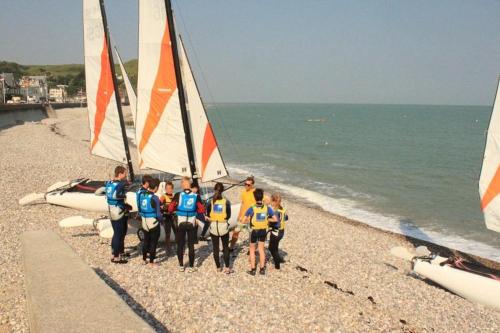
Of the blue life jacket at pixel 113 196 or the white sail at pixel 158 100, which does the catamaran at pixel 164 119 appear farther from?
the blue life jacket at pixel 113 196

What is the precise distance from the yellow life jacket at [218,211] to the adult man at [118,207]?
2044mm

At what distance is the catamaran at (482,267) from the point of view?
10.2 m

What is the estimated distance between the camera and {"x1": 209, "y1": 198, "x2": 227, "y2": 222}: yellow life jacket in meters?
9.12

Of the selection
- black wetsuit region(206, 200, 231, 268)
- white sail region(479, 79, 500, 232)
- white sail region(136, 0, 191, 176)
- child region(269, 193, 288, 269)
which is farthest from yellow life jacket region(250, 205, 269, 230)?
white sail region(479, 79, 500, 232)

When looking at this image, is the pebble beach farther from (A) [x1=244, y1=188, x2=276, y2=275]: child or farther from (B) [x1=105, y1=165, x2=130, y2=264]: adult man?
(A) [x1=244, y1=188, x2=276, y2=275]: child

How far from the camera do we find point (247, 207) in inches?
407

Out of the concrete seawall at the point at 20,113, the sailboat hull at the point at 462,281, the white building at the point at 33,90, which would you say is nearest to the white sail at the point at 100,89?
the sailboat hull at the point at 462,281

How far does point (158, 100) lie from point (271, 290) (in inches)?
295

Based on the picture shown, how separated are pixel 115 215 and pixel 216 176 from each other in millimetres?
5212

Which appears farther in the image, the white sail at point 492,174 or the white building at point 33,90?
the white building at point 33,90

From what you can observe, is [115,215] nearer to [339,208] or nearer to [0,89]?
[339,208]

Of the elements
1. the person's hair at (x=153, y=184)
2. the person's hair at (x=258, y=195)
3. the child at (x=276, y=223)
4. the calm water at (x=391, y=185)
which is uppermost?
the person's hair at (x=153, y=184)

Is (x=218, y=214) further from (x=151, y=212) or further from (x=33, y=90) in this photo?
(x=33, y=90)

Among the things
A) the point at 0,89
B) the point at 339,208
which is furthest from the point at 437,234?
the point at 0,89
